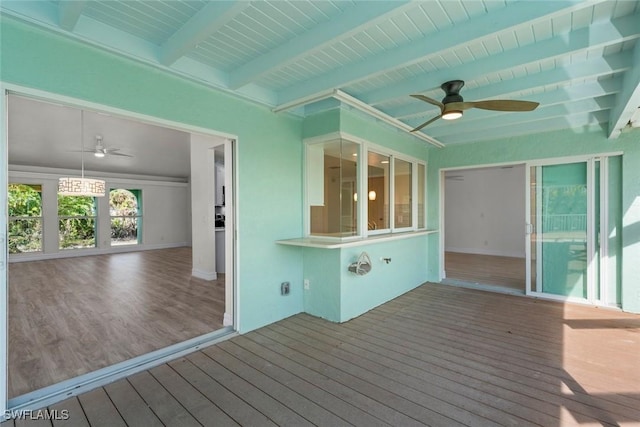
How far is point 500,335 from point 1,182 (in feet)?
14.3

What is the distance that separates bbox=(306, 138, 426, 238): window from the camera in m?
3.67

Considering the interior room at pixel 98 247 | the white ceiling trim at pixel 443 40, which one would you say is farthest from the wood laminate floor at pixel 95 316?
the white ceiling trim at pixel 443 40

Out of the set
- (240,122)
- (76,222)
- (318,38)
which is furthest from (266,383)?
(76,222)

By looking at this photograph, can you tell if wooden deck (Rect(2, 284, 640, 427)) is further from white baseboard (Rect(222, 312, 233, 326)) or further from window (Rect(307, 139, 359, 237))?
window (Rect(307, 139, 359, 237))

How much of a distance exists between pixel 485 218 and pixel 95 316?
30.5 feet

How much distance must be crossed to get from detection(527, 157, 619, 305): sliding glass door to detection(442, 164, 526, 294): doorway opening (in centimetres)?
237

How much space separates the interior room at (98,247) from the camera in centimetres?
289

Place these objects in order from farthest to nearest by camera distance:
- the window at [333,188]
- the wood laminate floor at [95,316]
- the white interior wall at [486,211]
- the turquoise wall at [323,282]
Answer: the white interior wall at [486,211] → the window at [333,188] → the turquoise wall at [323,282] → the wood laminate floor at [95,316]

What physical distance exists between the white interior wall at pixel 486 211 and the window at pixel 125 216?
10225mm

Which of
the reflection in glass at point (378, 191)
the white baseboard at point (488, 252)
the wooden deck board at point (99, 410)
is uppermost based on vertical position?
Answer: the reflection in glass at point (378, 191)

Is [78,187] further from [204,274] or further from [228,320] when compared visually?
[228,320]

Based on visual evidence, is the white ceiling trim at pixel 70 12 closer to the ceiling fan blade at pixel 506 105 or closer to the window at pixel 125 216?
the ceiling fan blade at pixel 506 105

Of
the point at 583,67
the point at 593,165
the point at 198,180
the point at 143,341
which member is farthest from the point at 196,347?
the point at 593,165

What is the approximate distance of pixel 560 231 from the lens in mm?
4273
